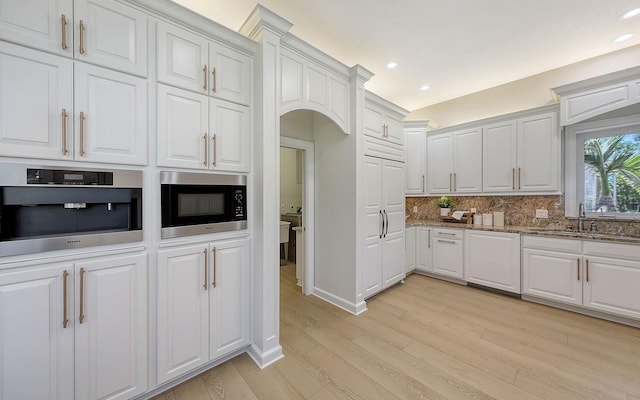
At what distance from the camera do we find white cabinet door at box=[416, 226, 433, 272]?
13.1ft

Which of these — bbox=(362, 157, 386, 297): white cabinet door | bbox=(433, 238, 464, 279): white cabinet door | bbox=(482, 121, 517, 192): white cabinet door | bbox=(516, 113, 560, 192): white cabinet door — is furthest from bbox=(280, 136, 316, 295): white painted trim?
bbox=(516, 113, 560, 192): white cabinet door

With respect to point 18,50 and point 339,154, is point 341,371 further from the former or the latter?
point 18,50

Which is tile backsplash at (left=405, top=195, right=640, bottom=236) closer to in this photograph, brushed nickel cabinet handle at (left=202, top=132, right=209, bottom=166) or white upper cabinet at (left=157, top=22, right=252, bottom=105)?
white upper cabinet at (left=157, top=22, right=252, bottom=105)

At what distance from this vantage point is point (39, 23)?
4.21 ft

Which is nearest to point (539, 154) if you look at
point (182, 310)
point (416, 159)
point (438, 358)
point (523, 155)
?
point (523, 155)

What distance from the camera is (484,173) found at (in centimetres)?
371

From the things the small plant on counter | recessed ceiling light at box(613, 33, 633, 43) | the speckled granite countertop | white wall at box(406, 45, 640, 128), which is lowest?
the speckled granite countertop

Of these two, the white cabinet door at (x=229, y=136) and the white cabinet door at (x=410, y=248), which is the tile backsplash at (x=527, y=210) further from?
the white cabinet door at (x=229, y=136)

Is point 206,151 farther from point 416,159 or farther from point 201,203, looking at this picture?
point 416,159

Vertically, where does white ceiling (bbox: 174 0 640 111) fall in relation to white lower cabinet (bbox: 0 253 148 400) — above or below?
above

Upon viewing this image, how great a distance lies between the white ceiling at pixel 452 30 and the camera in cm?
222

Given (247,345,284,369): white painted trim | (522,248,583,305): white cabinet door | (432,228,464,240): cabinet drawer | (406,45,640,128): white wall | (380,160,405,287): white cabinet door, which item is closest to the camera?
(247,345,284,369): white painted trim

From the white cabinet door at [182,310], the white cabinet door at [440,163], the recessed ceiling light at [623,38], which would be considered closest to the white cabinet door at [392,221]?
the white cabinet door at [440,163]

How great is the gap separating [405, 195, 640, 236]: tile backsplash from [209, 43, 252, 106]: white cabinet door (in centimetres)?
391
